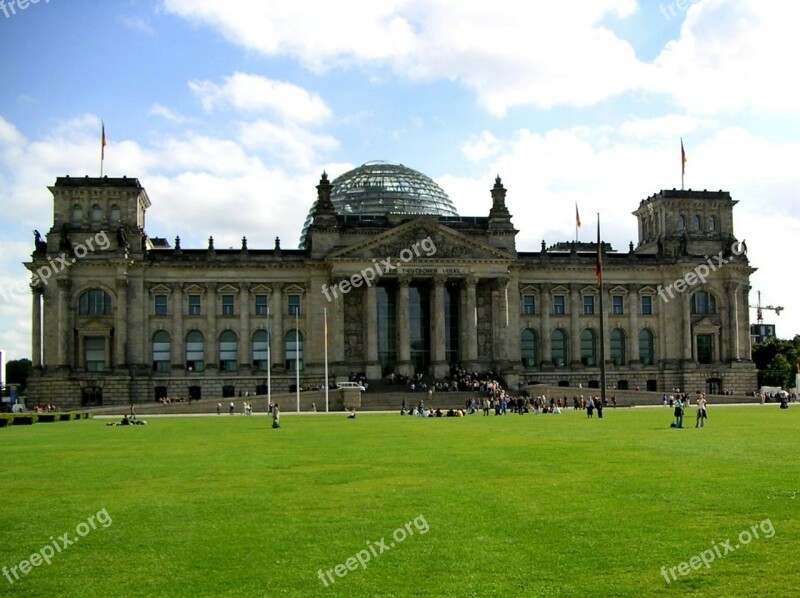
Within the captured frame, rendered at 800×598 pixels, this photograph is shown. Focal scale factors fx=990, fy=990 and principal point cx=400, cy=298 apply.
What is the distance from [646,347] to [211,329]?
48.5 metres

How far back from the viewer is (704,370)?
11038 centimetres

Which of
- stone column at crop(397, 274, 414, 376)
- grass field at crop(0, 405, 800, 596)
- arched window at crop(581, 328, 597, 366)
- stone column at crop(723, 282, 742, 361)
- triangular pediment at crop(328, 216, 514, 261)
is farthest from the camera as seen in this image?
stone column at crop(723, 282, 742, 361)

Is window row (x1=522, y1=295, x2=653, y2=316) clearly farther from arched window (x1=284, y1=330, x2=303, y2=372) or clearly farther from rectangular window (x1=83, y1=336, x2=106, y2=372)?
rectangular window (x1=83, y1=336, x2=106, y2=372)

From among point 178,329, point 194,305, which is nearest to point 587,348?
point 194,305

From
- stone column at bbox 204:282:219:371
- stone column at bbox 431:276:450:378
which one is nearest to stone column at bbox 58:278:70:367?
stone column at bbox 204:282:219:371

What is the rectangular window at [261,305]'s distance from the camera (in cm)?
10456

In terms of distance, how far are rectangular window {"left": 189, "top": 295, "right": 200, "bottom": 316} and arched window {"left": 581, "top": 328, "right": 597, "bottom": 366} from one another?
42288 mm

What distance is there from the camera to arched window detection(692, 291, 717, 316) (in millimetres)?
112562

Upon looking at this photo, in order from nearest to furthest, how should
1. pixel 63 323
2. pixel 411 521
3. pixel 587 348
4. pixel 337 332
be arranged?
1. pixel 411 521
2. pixel 63 323
3. pixel 337 332
4. pixel 587 348

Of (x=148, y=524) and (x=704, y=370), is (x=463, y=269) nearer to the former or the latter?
(x=704, y=370)

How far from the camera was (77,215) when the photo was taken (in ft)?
333

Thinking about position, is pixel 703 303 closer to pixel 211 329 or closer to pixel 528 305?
pixel 528 305

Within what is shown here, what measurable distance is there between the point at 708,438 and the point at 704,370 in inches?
2887

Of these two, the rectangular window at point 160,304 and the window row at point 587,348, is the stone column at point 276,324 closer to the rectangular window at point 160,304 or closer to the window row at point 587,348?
the rectangular window at point 160,304
